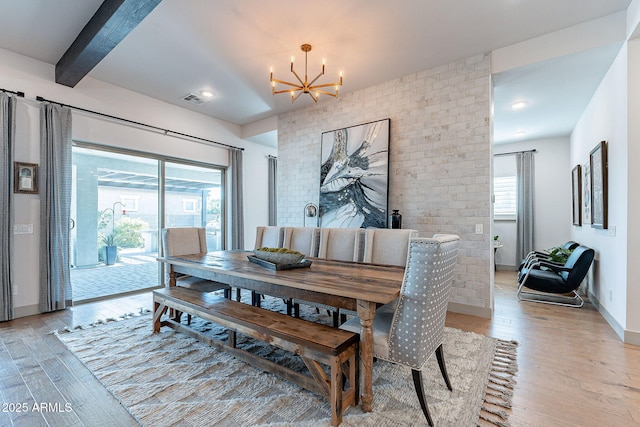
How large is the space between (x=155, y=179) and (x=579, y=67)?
6078 mm

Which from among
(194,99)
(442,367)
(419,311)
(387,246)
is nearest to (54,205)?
(194,99)

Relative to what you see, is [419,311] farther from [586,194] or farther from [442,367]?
[586,194]

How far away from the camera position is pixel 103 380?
6.53 ft

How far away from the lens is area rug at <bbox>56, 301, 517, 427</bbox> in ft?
5.35

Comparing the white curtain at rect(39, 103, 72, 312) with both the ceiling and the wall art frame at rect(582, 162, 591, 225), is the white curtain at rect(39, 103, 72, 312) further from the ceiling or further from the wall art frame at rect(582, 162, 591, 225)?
the wall art frame at rect(582, 162, 591, 225)

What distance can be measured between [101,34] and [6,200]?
87.2 inches

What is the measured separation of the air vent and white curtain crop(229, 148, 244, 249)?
46.5 inches

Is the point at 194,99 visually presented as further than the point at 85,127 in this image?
Yes

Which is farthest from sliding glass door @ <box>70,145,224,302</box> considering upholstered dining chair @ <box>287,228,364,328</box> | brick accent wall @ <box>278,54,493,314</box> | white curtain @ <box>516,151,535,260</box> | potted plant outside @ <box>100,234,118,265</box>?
white curtain @ <box>516,151,535,260</box>

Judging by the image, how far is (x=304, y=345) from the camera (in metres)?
1.64

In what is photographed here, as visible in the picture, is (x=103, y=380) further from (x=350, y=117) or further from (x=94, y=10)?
(x=350, y=117)

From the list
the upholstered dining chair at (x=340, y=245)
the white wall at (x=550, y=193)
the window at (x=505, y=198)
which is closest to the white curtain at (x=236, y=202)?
the upholstered dining chair at (x=340, y=245)

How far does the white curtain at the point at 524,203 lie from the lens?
6109 mm

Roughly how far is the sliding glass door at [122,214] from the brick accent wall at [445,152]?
3290 millimetres
